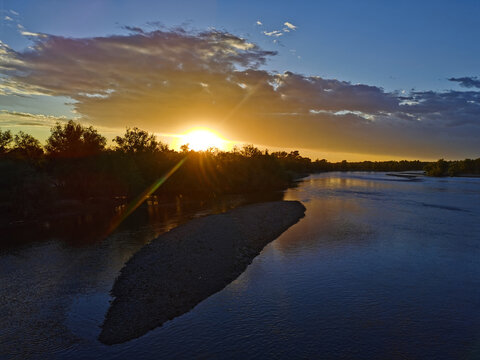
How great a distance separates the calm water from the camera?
1406 centimetres

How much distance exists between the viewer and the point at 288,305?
18.2 meters

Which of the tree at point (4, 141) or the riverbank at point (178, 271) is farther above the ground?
the tree at point (4, 141)

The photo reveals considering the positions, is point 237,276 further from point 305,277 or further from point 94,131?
point 94,131

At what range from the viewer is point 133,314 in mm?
16484

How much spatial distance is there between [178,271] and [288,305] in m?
7.94

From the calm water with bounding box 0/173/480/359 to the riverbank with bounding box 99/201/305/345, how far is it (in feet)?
2.49

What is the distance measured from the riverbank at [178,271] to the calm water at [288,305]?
76cm

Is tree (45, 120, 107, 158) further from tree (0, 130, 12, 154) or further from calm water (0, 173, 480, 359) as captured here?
calm water (0, 173, 480, 359)

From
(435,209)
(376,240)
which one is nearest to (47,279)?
(376,240)

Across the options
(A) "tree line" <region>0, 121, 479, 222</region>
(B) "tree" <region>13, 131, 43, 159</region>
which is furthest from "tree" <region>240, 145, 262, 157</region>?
(B) "tree" <region>13, 131, 43, 159</region>

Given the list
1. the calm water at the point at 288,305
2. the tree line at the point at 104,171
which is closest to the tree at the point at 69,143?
the tree line at the point at 104,171

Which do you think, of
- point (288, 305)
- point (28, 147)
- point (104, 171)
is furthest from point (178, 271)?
point (28, 147)

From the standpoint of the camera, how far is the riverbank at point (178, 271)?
53.2 feet

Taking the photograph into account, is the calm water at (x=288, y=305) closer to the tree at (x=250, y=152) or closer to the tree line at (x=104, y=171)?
the tree line at (x=104, y=171)
